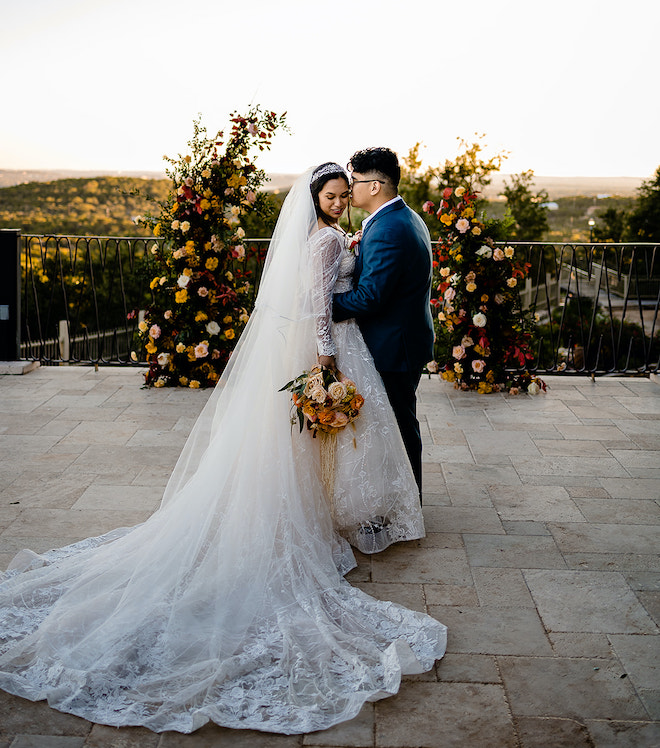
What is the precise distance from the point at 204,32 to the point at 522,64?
6.69 metres

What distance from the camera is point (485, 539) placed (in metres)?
3.46

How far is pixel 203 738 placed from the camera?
6.83ft

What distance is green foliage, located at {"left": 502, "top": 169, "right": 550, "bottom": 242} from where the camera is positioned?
2041cm

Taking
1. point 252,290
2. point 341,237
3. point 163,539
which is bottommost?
point 163,539

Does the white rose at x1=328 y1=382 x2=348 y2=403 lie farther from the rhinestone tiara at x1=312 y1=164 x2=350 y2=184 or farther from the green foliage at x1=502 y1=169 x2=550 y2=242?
the green foliage at x1=502 y1=169 x2=550 y2=242

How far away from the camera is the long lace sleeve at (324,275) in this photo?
3.05 metres

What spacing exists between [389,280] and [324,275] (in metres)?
0.26

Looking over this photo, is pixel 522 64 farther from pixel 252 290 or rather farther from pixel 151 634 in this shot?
pixel 151 634

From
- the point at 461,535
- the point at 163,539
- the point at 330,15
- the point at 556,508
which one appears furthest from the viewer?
the point at 330,15

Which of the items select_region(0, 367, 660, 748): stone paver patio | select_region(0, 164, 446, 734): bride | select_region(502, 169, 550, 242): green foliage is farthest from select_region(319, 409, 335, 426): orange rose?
select_region(502, 169, 550, 242): green foliage

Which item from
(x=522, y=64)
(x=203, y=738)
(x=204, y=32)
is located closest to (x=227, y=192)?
(x=203, y=738)

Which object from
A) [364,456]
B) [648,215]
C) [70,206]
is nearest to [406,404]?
[364,456]

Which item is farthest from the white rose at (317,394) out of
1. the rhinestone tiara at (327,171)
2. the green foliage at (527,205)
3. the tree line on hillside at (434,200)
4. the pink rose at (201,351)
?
the green foliage at (527,205)

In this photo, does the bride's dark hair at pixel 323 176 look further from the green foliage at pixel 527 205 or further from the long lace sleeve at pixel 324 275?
the green foliage at pixel 527 205
